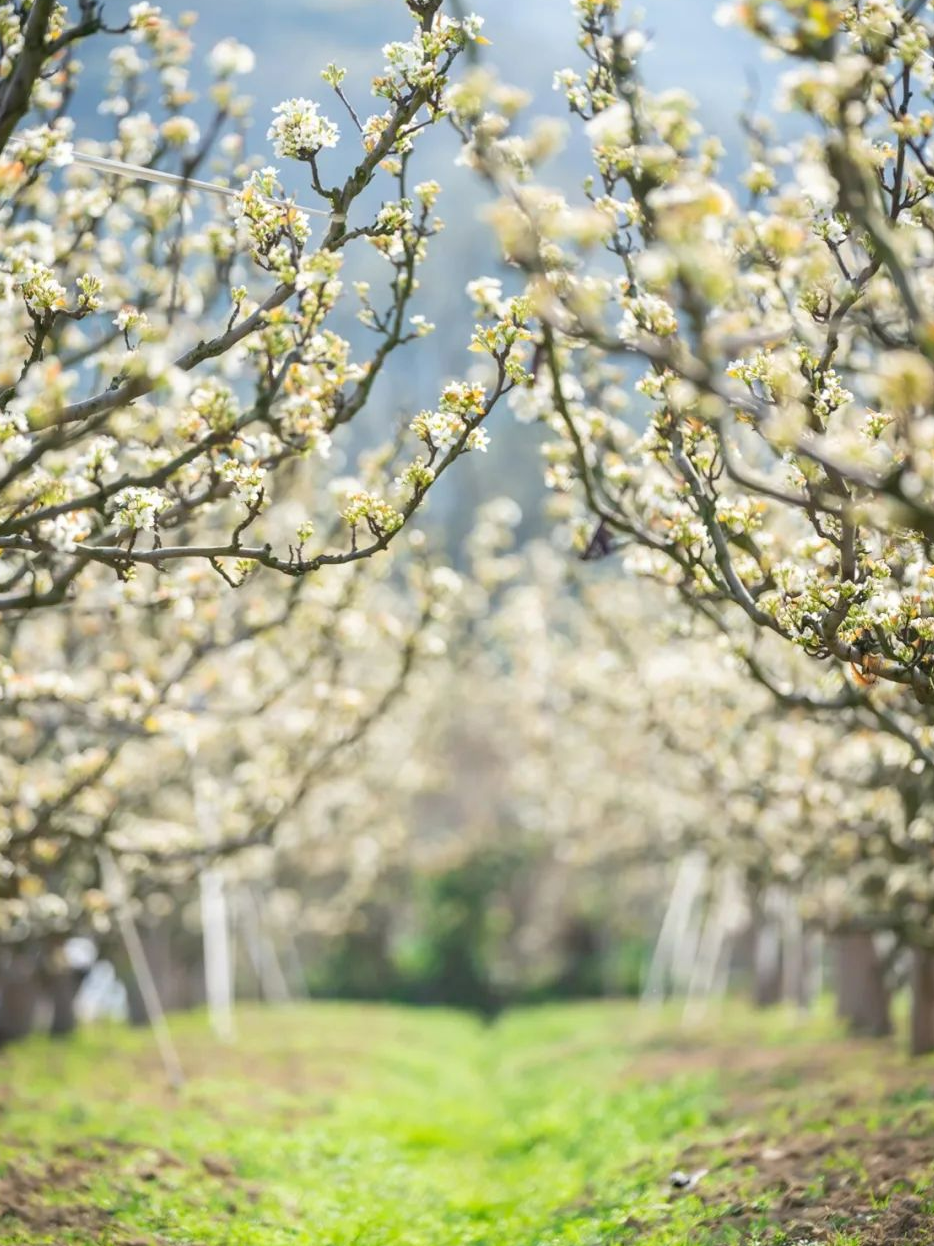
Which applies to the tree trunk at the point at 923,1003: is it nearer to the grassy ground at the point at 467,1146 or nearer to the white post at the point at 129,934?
the grassy ground at the point at 467,1146

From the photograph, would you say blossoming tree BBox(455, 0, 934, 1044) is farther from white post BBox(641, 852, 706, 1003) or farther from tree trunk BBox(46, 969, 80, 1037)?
white post BBox(641, 852, 706, 1003)

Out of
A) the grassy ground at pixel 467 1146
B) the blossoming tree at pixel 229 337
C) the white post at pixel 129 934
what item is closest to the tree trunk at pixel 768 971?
the grassy ground at pixel 467 1146

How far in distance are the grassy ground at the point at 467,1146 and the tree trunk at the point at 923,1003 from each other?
0.45 metres

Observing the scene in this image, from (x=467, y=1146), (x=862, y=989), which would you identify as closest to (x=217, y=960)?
(x=467, y=1146)

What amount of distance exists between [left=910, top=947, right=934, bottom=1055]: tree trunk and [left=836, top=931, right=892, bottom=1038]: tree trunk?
2113 millimetres

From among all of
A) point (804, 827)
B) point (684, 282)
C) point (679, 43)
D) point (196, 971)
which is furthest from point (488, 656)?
point (684, 282)

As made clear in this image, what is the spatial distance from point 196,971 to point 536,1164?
18309 millimetres

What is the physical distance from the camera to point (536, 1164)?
431 inches

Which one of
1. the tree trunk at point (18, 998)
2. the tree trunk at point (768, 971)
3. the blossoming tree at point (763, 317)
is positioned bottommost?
the tree trunk at point (768, 971)

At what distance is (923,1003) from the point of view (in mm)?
12609

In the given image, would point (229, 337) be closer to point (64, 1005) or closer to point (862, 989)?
point (862, 989)

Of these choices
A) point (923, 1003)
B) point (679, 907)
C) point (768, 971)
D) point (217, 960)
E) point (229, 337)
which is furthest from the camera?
point (679, 907)

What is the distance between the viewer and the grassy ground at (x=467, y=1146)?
7.44 m

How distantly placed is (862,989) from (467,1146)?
22.9 feet
